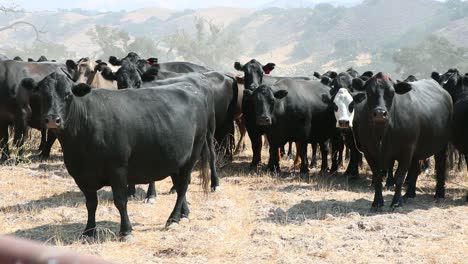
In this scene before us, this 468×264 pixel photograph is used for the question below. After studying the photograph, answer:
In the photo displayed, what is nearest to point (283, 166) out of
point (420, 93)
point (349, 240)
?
point (420, 93)

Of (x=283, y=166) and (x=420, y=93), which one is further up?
(x=420, y=93)

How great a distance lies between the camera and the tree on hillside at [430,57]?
61781mm

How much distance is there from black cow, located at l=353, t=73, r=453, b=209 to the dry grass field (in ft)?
2.02

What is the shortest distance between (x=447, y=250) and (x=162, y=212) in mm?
3414

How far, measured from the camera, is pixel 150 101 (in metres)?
6.25

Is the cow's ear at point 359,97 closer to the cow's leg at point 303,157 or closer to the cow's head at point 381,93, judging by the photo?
the cow's head at point 381,93

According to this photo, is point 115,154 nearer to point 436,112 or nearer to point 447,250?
point 447,250

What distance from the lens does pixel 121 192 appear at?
579cm

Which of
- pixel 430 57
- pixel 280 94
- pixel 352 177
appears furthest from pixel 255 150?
pixel 430 57

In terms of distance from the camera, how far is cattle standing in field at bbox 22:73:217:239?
5555 millimetres

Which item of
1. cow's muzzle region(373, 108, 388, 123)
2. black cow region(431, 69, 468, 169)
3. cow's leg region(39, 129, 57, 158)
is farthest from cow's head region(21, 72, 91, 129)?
black cow region(431, 69, 468, 169)

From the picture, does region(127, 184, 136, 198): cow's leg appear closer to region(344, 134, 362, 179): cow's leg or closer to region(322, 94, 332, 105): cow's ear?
region(322, 94, 332, 105): cow's ear

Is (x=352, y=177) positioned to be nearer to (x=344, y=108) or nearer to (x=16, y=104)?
(x=344, y=108)

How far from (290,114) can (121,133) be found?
5313mm
